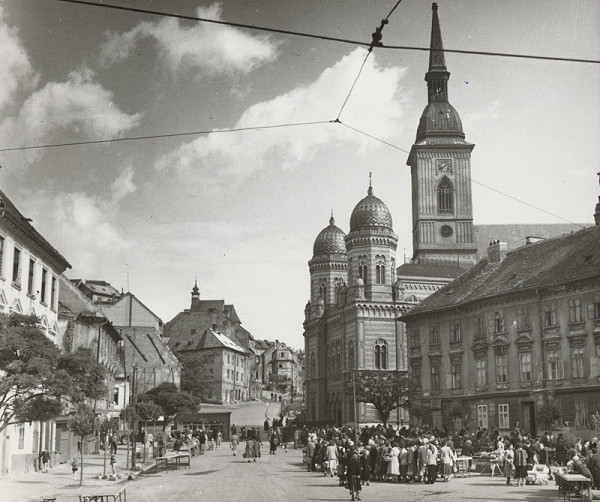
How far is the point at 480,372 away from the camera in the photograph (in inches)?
1987

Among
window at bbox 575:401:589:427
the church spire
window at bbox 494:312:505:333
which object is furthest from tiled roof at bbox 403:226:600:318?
the church spire

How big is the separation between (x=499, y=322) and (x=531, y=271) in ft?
12.2

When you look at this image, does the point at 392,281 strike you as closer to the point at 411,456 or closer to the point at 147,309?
the point at 147,309

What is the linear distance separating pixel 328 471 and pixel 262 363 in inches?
5430

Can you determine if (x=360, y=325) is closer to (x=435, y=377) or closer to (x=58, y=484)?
(x=435, y=377)

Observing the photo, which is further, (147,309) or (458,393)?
(147,309)

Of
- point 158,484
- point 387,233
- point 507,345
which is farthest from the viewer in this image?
point 387,233

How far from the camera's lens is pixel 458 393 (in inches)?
2062

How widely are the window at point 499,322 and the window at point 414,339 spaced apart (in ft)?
27.3

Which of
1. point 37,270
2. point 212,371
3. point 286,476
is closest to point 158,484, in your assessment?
point 286,476

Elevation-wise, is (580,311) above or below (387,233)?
below

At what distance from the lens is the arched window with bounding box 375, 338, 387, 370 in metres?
82.9

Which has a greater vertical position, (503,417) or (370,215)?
(370,215)

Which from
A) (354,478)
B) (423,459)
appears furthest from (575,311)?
(354,478)
